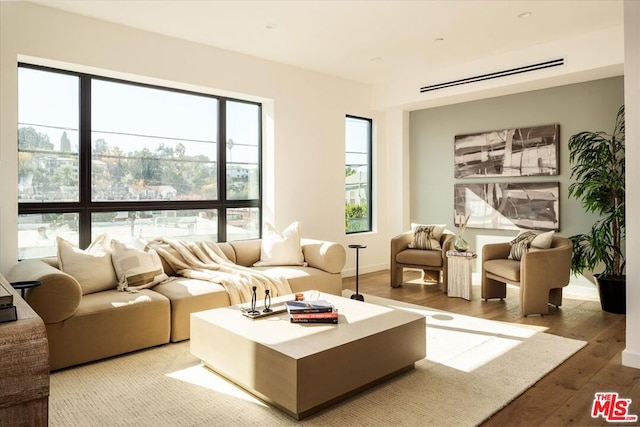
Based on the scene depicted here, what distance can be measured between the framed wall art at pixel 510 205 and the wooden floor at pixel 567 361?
863 mm

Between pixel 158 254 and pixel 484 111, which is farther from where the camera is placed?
pixel 484 111

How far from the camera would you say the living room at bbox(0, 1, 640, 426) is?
12.1 feet

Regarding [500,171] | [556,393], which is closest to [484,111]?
[500,171]

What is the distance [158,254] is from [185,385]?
1.73 m

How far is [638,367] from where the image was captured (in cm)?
301

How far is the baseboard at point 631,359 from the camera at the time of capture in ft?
9.89

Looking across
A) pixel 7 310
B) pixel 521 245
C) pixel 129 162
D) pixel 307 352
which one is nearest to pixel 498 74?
pixel 521 245

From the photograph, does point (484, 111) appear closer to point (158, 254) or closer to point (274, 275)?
point (274, 275)

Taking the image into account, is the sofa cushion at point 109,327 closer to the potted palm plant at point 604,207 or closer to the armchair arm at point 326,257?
the armchair arm at point 326,257

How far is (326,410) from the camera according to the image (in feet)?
8.10

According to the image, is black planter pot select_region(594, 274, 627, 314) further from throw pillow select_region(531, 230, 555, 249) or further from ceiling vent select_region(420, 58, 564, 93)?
ceiling vent select_region(420, 58, 564, 93)

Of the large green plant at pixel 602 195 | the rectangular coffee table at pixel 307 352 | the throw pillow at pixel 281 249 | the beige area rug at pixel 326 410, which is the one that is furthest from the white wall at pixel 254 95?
the large green plant at pixel 602 195

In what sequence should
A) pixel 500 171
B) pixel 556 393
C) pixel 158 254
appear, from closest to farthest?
pixel 556 393
pixel 158 254
pixel 500 171

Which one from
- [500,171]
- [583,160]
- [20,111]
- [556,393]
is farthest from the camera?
[500,171]
